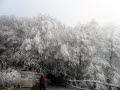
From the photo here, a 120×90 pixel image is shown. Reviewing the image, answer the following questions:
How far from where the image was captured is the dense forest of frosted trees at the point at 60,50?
23.0 m

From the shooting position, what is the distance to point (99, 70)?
23.2m

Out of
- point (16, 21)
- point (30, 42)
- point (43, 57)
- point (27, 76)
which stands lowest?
point (27, 76)

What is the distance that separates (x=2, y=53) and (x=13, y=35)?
2.75 m

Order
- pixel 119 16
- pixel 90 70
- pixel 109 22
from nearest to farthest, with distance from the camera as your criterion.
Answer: pixel 90 70
pixel 109 22
pixel 119 16

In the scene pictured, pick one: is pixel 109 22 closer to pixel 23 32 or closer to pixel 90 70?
pixel 90 70

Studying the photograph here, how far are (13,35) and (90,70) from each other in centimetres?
1097

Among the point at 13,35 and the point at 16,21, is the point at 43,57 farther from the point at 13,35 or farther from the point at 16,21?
the point at 16,21

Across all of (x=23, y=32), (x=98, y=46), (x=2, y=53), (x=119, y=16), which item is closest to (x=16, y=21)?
(x=23, y=32)

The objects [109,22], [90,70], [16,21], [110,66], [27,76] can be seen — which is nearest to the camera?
[27,76]

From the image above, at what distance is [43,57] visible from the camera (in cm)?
2323

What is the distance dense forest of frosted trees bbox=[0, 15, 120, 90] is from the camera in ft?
75.6

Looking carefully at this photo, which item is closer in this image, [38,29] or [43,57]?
[43,57]

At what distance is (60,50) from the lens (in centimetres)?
2311

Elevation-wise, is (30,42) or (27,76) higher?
Result: (30,42)
